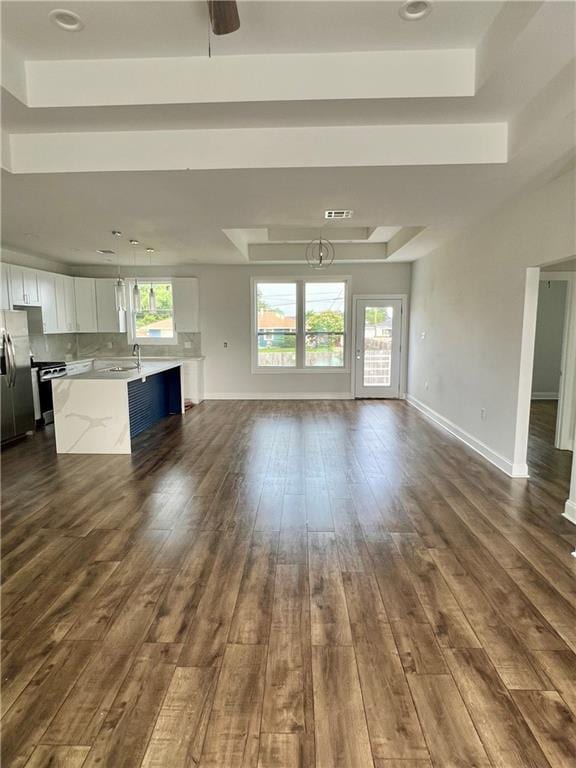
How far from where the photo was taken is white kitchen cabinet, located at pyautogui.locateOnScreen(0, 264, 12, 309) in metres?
5.48

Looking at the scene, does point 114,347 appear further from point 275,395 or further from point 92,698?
point 92,698

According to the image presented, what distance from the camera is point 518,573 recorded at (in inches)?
95.0

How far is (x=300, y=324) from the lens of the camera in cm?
797

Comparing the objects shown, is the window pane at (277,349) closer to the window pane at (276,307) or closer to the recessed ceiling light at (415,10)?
the window pane at (276,307)

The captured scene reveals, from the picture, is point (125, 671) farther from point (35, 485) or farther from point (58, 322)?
point (58, 322)

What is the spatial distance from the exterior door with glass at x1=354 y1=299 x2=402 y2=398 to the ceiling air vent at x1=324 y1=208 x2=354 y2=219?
361 centimetres

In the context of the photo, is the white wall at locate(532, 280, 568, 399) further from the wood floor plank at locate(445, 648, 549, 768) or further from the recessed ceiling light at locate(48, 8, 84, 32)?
the recessed ceiling light at locate(48, 8, 84, 32)

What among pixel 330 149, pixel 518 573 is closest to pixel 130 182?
pixel 330 149

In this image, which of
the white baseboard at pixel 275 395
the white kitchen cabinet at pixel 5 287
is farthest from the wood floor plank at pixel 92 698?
the white baseboard at pixel 275 395

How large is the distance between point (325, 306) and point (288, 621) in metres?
6.58

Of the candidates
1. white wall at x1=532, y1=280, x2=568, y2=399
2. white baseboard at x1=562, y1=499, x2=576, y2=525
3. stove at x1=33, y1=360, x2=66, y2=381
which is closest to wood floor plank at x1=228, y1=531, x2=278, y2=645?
white baseboard at x1=562, y1=499, x2=576, y2=525

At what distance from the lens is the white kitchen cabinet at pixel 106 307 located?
24.7 ft

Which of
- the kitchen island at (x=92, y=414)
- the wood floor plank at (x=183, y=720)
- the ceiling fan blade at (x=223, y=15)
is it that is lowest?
the wood floor plank at (x=183, y=720)

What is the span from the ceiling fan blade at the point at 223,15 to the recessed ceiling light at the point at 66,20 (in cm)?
89
